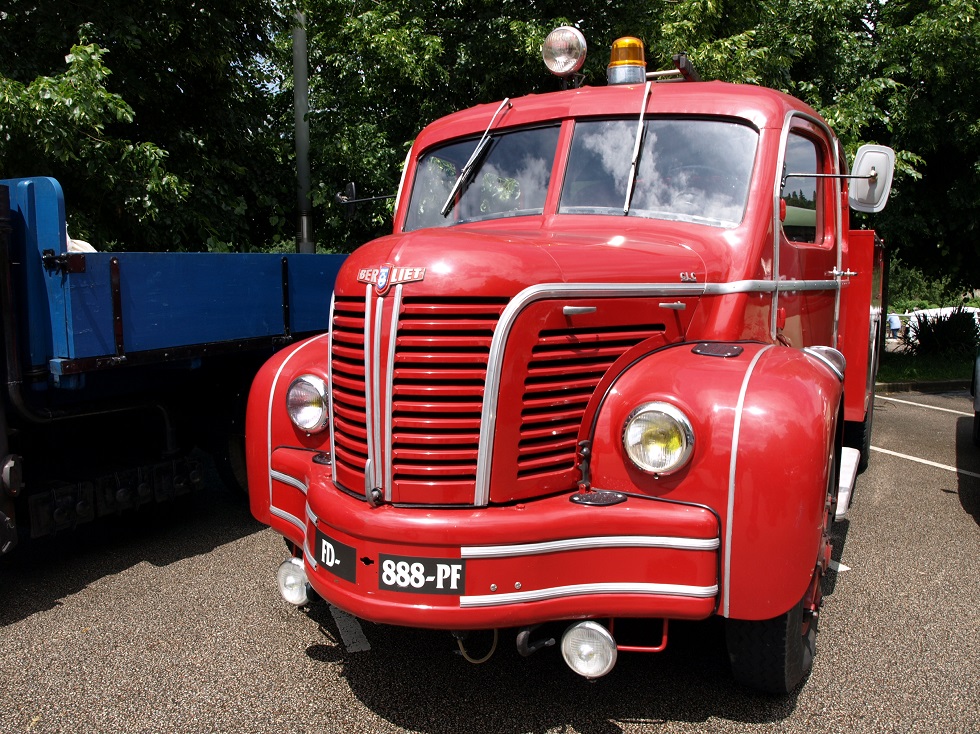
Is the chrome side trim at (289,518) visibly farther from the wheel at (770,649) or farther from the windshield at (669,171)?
the windshield at (669,171)

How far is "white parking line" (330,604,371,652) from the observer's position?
11.6 ft

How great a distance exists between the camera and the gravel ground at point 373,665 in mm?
2988

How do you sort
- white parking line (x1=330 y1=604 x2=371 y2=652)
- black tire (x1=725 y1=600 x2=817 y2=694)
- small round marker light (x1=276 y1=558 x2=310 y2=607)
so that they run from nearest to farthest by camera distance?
black tire (x1=725 y1=600 x2=817 y2=694)
small round marker light (x1=276 y1=558 x2=310 y2=607)
white parking line (x1=330 y1=604 x2=371 y2=652)

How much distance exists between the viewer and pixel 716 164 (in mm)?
3600

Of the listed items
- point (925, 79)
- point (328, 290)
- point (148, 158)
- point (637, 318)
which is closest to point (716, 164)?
point (637, 318)

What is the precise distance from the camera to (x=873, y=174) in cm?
383

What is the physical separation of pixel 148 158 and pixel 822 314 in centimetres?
505

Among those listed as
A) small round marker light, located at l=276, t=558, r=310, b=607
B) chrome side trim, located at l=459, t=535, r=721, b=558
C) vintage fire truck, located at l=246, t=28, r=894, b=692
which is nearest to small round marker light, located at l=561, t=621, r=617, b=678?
vintage fire truck, located at l=246, t=28, r=894, b=692

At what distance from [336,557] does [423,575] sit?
0.34 metres

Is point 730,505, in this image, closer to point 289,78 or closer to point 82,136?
point 82,136

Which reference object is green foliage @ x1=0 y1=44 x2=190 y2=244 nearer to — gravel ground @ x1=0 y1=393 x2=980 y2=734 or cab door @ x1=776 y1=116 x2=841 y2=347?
gravel ground @ x1=0 y1=393 x2=980 y2=734

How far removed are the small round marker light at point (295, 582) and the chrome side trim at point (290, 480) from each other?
288mm

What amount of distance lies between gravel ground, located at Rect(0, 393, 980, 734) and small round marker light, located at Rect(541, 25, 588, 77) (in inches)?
109

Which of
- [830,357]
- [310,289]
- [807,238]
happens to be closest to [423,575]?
[830,357]
